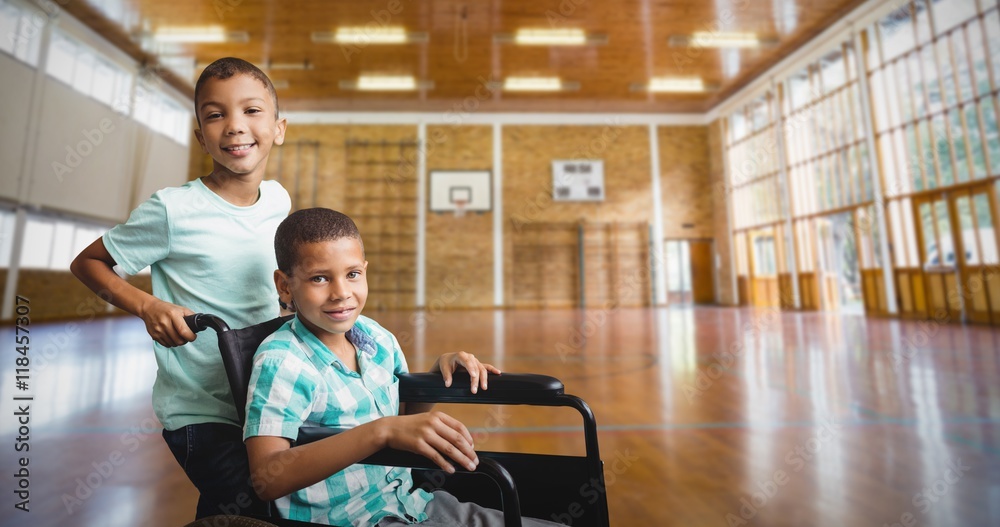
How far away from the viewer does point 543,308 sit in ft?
51.6

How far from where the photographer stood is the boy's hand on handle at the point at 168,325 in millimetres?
881

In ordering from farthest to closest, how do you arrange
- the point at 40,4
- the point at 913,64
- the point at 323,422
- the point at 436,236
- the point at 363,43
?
the point at 436,236 < the point at 363,43 < the point at 40,4 < the point at 913,64 < the point at 323,422

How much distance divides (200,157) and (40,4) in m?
5.47

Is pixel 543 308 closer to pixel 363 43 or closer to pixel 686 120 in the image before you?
pixel 686 120

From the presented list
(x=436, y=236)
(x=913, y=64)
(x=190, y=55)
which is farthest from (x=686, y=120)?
(x=190, y=55)

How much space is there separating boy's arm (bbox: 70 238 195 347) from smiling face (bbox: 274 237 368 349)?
7.6 inches

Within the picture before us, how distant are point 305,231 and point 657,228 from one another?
16.3 metres

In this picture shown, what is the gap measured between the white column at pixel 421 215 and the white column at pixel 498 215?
7.27ft

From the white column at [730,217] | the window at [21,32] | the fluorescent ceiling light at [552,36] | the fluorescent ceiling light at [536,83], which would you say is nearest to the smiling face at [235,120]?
the fluorescent ceiling light at [552,36]

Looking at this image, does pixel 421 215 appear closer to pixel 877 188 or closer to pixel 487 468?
pixel 877 188

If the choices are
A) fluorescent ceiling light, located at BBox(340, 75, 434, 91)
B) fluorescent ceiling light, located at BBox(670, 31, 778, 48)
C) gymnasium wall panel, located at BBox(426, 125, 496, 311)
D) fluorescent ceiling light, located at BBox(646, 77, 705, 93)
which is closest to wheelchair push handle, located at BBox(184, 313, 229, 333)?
fluorescent ceiling light, located at BBox(670, 31, 778, 48)

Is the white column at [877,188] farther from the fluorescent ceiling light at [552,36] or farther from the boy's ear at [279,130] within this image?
the boy's ear at [279,130]

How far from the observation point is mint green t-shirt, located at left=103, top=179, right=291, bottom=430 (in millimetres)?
1008

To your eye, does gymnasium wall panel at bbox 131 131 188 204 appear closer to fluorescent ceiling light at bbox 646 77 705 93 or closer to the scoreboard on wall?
the scoreboard on wall
